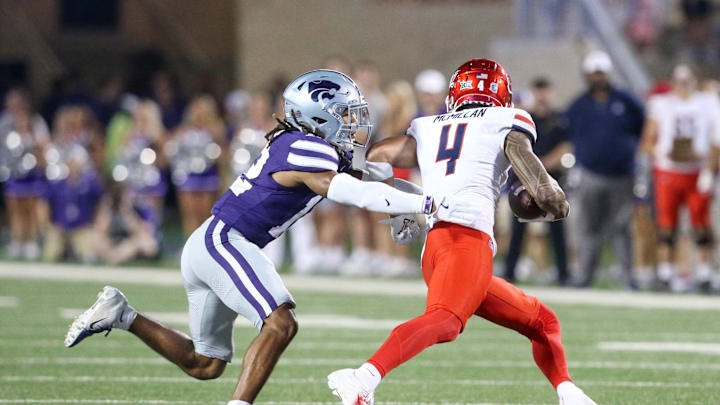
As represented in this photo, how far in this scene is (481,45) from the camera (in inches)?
818

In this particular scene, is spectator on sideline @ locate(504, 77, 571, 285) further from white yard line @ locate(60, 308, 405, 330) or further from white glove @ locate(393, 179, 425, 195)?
white glove @ locate(393, 179, 425, 195)

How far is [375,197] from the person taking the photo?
506cm

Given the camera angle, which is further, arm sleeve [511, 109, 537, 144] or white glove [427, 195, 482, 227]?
arm sleeve [511, 109, 537, 144]

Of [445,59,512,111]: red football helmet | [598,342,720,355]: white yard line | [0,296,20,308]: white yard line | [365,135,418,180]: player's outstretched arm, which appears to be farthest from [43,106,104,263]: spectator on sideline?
[445,59,512,111]: red football helmet

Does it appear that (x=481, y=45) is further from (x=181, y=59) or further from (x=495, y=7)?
(x=181, y=59)

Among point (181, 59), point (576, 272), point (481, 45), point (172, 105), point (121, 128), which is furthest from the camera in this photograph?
point (181, 59)

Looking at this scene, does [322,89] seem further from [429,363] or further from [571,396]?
[429,363]

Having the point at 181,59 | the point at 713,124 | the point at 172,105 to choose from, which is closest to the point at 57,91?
the point at 172,105

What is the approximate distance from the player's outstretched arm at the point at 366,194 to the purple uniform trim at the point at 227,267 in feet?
1.54

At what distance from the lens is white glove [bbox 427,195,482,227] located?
5133 mm

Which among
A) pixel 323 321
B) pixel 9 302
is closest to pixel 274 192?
pixel 323 321

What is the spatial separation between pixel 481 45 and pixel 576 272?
8948 millimetres

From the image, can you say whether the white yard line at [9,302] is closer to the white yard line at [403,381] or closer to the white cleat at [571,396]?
the white yard line at [403,381]

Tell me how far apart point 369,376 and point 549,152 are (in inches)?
283
